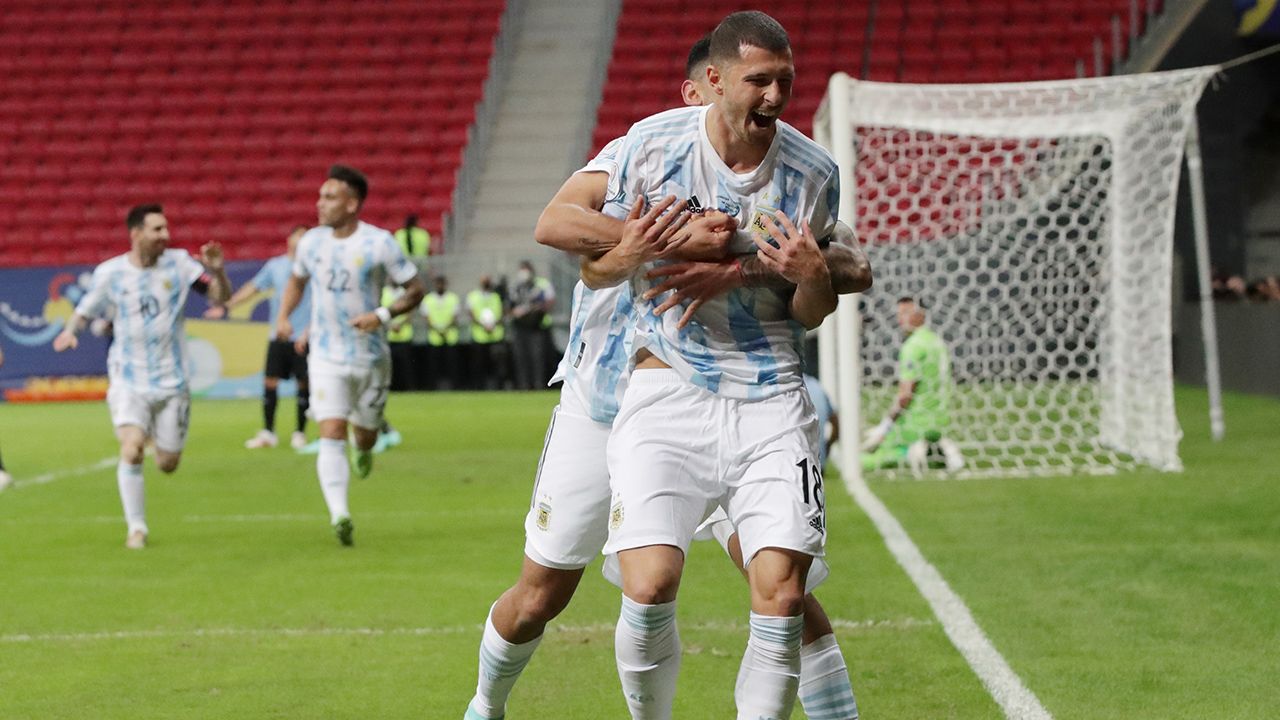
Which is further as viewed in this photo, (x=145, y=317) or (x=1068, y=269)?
(x=1068, y=269)

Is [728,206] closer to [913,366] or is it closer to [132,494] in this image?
[132,494]

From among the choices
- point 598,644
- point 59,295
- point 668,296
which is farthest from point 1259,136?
point 668,296

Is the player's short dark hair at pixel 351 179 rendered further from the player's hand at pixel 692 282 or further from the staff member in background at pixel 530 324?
the staff member in background at pixel 530 324

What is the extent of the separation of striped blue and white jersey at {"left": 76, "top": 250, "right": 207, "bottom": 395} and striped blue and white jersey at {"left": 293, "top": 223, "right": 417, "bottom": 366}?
715mm

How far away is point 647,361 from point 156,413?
6.35 metres

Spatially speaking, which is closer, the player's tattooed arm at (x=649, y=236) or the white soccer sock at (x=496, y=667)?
the player's tattooed arm at (x=649, y=236)

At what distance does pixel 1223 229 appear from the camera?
23.6 metres

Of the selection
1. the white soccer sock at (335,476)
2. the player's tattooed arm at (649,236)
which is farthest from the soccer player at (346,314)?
the player's tattooed arm at (649,236)

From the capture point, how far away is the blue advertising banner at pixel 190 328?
2344 centimetres

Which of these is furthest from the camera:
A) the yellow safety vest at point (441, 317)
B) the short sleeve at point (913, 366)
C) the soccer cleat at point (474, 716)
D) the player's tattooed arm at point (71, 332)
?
the yellow safety vest at point (441, 317)

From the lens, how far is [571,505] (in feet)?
14.1

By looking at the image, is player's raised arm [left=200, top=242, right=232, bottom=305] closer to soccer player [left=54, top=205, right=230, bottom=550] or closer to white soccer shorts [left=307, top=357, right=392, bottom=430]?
soccer player [left=54, top=205, right=230, bottom=550]

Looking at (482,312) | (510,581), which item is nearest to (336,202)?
(510,581)

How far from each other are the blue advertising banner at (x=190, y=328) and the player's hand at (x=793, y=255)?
65.4ft
